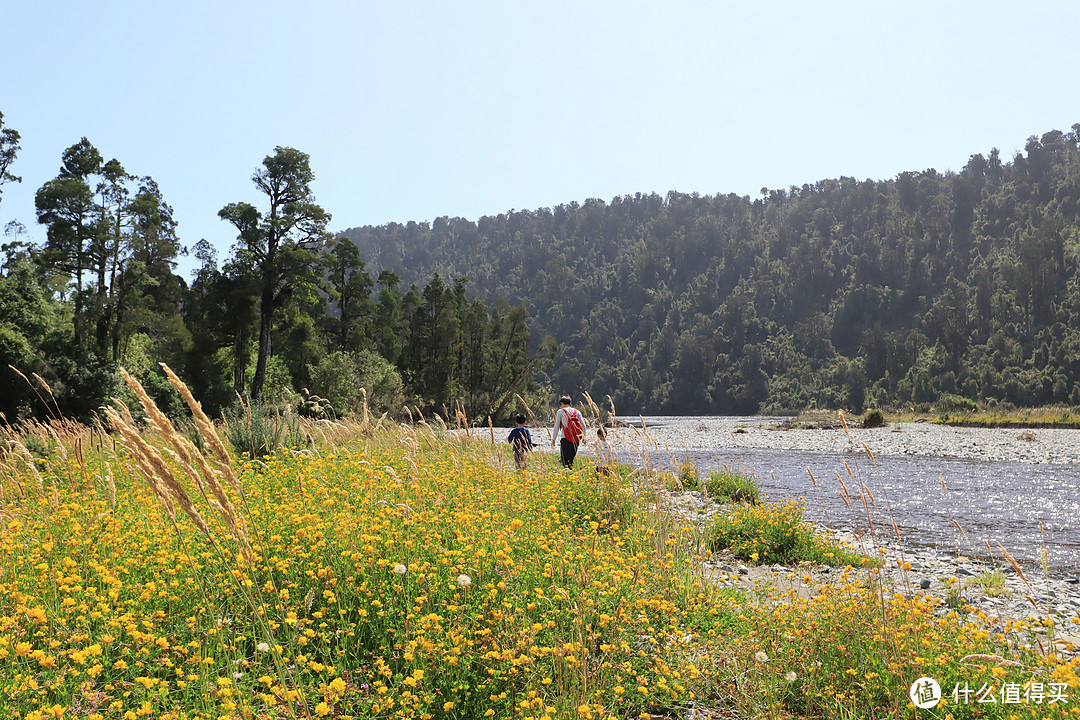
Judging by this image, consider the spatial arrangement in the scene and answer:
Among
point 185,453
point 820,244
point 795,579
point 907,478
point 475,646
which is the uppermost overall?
point 820,244

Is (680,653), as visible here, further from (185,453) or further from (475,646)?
(185,453)

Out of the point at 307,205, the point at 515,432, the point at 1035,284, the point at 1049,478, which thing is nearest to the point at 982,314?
the point at 1035,284

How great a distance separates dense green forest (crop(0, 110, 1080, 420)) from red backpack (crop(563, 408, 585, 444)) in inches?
142

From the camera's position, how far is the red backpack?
10.6 m

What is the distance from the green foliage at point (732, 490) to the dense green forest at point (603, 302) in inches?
235

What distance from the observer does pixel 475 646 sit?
131 inches

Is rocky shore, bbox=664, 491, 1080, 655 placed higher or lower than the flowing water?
higher

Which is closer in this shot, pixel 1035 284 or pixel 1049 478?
pixel 1049 478

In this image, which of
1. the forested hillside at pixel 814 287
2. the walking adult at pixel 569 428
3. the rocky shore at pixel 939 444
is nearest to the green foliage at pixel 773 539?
the walking adult at pixel 569 428

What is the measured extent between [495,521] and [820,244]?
15569 cm

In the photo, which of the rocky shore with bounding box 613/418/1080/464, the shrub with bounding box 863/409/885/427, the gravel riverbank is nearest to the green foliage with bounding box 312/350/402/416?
the gravel riverbank

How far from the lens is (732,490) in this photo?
499 inches

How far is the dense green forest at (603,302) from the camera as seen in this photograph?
28.7 metres

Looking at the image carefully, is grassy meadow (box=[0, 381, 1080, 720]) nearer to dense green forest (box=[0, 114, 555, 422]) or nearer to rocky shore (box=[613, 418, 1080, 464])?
dense green forest (box=[0, 114, 555, 422])
